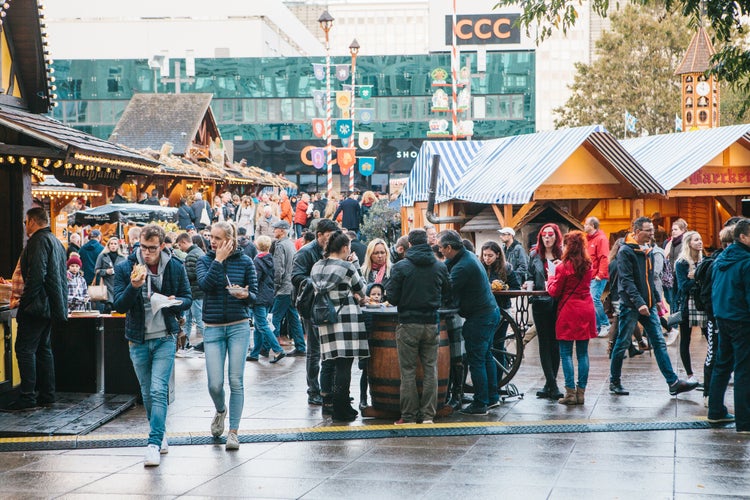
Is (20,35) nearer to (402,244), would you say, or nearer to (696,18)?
(402,244)

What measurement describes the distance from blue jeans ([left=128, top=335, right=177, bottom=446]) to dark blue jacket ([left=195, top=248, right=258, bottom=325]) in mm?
409

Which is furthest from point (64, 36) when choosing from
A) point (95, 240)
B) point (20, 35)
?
point (20, 35)

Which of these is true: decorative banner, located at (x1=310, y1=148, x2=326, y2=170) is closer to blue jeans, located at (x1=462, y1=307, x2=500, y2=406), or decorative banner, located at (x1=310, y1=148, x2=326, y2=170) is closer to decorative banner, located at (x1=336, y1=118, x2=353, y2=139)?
decorative banner, located at (x1=336, y1=118, x2=353, y2=139)

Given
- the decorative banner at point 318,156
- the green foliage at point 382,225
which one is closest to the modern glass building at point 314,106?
the decorative banner at point 318,156

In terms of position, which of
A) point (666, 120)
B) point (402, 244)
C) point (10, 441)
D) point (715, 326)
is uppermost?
point (666, 120)

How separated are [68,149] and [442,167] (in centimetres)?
1116

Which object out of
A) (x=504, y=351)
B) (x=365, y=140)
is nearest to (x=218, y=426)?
(x=504, y=351)

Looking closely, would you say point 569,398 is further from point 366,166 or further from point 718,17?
point 366,166

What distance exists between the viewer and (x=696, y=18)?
40.0 feet

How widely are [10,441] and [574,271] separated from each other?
558 centimetres

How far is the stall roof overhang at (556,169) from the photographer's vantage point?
59.1 ft

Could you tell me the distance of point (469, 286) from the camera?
9641 millimetres

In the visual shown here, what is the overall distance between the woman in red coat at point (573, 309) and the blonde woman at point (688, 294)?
1208 millimetres

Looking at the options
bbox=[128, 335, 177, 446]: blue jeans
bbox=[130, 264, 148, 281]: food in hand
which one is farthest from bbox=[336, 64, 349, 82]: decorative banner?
bbox=[130, 264, 148, 281]: food in hand
